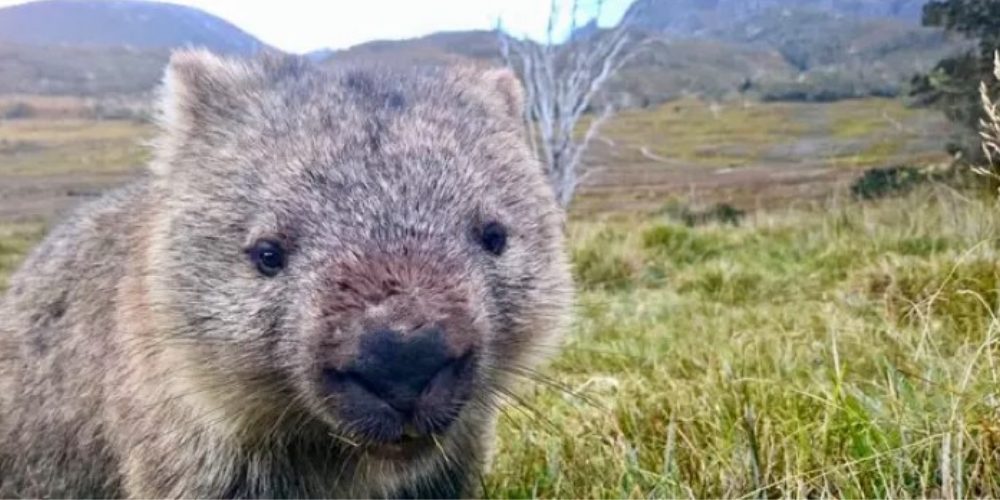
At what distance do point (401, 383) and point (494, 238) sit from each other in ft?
2.05

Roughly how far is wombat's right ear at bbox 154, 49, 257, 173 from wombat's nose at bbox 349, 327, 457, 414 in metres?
0.99

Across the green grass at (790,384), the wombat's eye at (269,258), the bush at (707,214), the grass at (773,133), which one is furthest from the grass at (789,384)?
the grass at (773,133)

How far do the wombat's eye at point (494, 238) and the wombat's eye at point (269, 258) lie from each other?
40 cm

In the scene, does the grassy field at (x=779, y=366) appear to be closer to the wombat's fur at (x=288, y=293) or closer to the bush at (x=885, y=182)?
the wombat's fur at (x=288, y=293)

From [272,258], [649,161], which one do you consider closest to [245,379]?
[272,258]

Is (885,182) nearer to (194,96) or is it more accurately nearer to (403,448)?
(194,96)

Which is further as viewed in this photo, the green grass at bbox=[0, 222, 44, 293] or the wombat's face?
the green grass at bbox=[0, 222, 44, 293]

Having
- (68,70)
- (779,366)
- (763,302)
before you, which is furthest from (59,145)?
(779,366)

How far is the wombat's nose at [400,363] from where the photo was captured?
2.14m

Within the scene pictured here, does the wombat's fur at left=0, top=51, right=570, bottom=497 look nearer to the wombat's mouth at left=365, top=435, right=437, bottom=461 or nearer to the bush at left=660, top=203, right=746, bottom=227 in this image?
the wombat's mouth at left=365, top=435, right=437, bottom=461

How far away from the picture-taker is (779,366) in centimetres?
422

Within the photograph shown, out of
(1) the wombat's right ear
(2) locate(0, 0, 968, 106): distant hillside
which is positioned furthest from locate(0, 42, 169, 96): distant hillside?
(1) the wombat's right ear

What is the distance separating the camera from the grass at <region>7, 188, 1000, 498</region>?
2807mm

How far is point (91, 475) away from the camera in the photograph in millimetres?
3145
